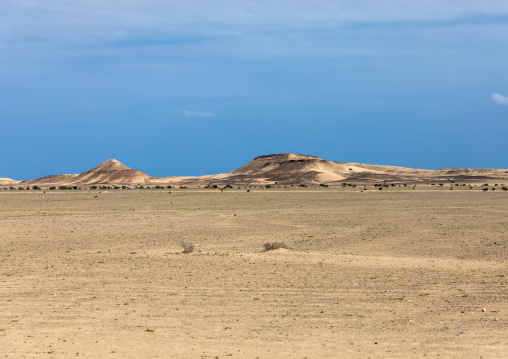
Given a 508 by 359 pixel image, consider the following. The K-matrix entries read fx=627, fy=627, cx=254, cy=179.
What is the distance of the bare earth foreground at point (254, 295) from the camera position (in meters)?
9.26

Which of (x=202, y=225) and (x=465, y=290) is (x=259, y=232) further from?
(x=465, y=290)

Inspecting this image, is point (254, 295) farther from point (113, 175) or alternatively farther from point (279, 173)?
point (113, 175)

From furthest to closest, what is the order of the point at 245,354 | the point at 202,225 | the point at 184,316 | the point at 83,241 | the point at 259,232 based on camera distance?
the point at 202,225
the point at 259,232
the point at 83,241
the point at 184,316
the point at 245,354

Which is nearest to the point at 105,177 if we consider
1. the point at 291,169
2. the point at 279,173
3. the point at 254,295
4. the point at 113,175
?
the point at 113,175

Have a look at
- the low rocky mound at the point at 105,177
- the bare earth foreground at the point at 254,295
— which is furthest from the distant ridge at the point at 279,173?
the bare earth foreground at the point at 254,295

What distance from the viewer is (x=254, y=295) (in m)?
13.0

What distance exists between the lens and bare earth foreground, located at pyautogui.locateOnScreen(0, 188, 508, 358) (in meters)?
9.26

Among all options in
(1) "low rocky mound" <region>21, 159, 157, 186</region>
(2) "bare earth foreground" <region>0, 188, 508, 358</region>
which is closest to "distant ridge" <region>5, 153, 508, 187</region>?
(1) "low rocky mound" <region>21, 159, 157, 186</region>

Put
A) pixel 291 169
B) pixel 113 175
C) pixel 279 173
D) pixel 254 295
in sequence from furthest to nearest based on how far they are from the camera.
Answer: pixel 113 175, pixel 291 169, pixel 279 173, pixel 254 295

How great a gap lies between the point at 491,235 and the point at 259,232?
30.8 ft

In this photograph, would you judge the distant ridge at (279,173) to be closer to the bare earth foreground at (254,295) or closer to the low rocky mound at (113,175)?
the low rocky mound at (113,175)

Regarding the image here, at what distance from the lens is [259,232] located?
88.2 feet

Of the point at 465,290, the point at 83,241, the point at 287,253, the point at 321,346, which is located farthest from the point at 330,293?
the point at 83,241

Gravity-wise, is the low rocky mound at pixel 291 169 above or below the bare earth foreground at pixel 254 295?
above
